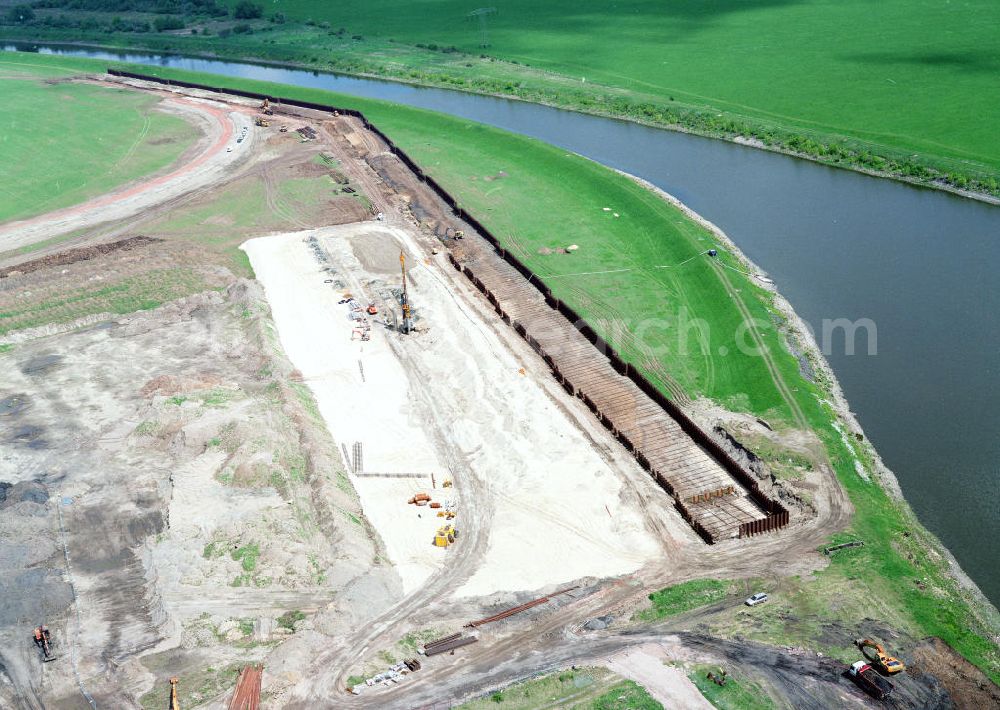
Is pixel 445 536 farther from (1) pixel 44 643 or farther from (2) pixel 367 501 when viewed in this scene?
(1) pixel 44 643

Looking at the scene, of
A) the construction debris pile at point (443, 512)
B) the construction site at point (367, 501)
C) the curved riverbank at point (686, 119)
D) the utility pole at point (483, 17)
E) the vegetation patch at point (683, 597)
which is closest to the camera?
the construction site at point (367, 501)

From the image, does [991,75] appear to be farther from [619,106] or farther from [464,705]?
[464,705]

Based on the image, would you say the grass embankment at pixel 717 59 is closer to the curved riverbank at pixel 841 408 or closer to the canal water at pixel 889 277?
the canal water at pixel 889 277

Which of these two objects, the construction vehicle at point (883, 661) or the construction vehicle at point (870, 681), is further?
the construction vehicle at point (883, 661)

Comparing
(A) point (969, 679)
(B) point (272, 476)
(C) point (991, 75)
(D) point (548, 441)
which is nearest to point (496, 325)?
(D) point (548, 441)

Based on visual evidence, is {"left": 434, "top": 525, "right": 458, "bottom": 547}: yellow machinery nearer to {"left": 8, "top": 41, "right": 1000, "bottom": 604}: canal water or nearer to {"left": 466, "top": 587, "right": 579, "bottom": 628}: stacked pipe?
{"left": 466, "top": 587, "right": 579, "bottom": 628}: stacked pipe

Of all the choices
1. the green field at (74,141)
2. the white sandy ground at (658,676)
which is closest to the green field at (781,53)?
the green field at (74,141)

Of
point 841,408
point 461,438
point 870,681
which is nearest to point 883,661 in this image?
point 870,681

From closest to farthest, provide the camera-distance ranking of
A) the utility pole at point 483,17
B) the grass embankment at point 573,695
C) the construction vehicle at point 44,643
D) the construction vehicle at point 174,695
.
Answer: the construction vehicle at point 174,695, the grass embankment at point 573,695, the construction vehicle at point 44,643, the utility pole at point 483,17
